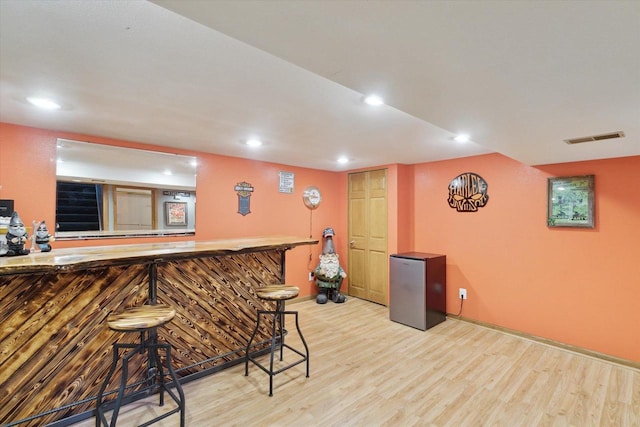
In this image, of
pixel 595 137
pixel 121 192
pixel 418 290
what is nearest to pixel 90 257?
pixel 121 192

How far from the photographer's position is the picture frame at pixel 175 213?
345 cm

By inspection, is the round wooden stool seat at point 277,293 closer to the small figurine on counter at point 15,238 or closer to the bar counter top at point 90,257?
the bar counter top at point 90,257

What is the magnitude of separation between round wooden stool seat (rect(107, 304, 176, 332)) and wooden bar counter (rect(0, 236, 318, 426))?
33cm

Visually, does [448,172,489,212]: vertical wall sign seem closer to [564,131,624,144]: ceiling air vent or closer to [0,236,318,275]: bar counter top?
[564,131,624,144]: ceiling air vent

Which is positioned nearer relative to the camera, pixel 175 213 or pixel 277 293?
pixel 277 293

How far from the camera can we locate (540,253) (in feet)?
10.8

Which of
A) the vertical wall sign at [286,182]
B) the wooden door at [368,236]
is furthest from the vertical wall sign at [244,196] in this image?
the wooden door at [368,236]

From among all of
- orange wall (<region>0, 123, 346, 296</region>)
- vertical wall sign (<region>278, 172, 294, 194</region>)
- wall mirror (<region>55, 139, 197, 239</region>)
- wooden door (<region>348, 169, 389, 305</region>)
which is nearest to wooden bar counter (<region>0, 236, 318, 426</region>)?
wall mirror (<region>55, 139, 197, 239</region>)

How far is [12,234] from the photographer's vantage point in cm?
180

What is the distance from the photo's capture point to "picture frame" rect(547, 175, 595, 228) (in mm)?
2987

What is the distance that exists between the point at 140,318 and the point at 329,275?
3.19 m

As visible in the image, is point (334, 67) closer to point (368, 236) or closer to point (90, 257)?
point (90, 257)

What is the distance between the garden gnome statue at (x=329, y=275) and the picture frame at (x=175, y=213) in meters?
2.18

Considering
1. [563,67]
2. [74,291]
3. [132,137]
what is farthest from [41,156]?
[563,67]
